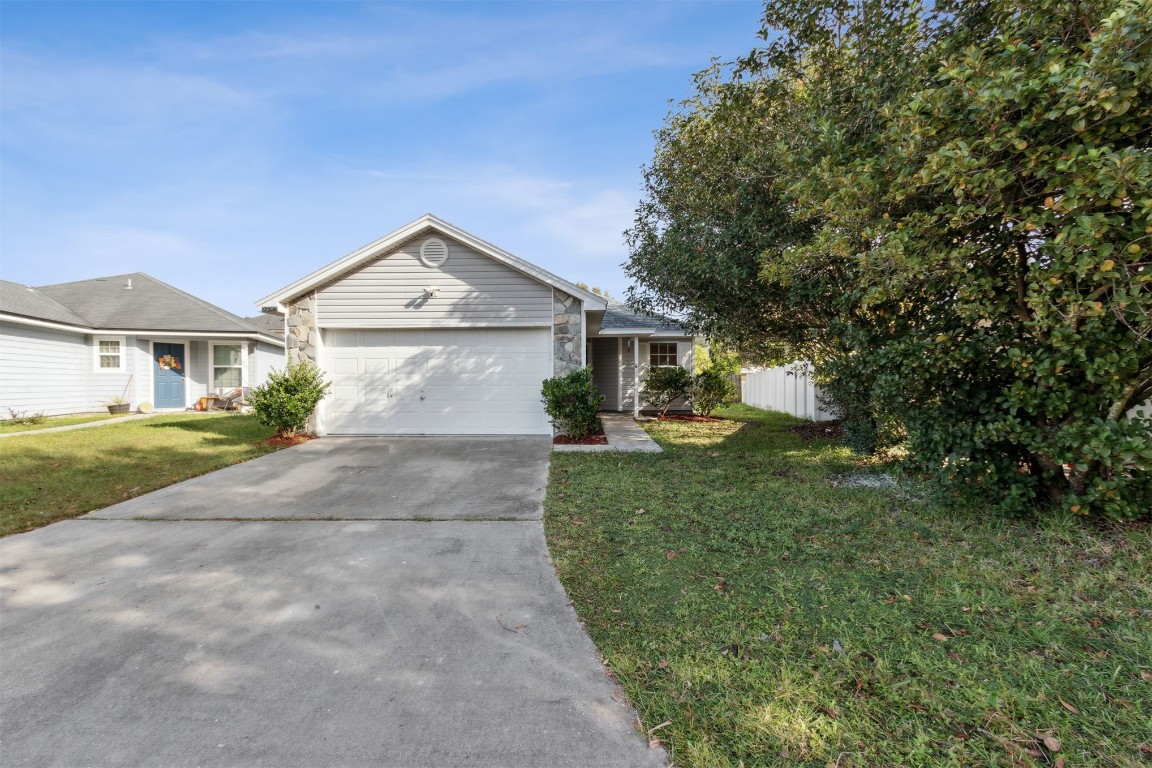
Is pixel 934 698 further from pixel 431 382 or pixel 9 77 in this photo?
pixel 9 77

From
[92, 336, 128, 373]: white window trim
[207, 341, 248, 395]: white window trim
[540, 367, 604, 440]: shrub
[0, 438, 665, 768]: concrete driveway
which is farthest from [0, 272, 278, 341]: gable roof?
[0, 438, 665, 768]: concrete driveway

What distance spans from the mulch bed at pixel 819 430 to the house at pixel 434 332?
16.9ft

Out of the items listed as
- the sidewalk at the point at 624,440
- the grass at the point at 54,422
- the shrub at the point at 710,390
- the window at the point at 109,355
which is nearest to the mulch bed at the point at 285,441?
the sidewalk at the point at 624,440

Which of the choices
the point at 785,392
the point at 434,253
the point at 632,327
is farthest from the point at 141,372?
the point at 785,392

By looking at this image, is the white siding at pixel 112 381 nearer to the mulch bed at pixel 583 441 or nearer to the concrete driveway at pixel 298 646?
the concrete driveway at pixel 298 646

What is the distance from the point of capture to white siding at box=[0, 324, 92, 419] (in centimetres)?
1299

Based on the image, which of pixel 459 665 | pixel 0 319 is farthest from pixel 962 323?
pixel 0 319

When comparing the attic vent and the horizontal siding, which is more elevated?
the attic vent

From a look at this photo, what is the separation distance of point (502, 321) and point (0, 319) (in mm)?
12735

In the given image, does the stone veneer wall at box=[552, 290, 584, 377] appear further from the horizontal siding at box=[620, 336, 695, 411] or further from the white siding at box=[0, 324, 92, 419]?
the white siding at box=[0, 324, 92, 419]

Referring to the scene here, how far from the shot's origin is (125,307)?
1655 cm

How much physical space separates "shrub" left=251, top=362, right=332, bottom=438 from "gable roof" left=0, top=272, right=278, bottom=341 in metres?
8.13

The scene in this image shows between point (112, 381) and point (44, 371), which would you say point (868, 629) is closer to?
point (44, 371)

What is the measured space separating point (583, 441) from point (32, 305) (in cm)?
1631
